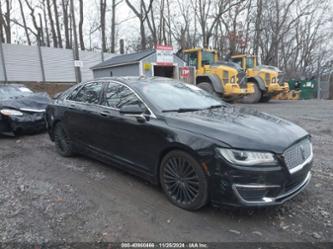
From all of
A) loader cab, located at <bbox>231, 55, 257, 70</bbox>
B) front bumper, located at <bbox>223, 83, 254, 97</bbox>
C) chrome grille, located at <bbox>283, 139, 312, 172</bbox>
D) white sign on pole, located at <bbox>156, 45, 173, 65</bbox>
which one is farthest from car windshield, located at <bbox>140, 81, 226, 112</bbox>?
loader cab, located at <bbox>231, 55, 257, 70</bbox>

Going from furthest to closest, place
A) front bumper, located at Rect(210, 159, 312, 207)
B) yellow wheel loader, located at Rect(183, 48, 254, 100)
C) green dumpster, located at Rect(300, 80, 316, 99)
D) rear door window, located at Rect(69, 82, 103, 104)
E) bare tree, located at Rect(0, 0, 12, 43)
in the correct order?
1. bare tree, located at Rect(0, 0, 12, 43)
2. green dumpster, located at Rect(300, 80, 316, 99)
3. yellow wheel loader, located at Rect(183, 48, 254, 100)
4. rear door window, located at Rect(69, 82, 103, 104)
5. front bumper, located at Rect(210, 159, 312, 207)

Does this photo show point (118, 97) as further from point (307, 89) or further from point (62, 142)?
point (307, 89)

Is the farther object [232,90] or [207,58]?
[207,58]

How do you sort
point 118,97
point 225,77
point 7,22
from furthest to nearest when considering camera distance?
point 7,22 → point 225,77 → point 118,97

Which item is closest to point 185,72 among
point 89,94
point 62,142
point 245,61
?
point 245,61

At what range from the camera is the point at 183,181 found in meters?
3.05

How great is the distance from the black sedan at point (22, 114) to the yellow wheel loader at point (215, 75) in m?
8.72

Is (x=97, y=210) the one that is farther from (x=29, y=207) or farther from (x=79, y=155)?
(x=79, y=155)

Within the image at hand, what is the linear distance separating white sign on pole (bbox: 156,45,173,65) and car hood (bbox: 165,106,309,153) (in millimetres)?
12685

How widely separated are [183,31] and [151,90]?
30.5 metres

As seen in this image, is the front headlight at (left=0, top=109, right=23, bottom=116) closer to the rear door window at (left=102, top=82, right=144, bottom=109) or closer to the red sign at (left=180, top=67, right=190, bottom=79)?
the rear door window at (left=102, top=82, right=144, bottom=109)

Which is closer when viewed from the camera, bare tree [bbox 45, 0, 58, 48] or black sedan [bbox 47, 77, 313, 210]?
black sedan [bbox 47, 77, 313, 210]

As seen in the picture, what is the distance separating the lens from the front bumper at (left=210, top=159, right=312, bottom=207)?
2.59 meters

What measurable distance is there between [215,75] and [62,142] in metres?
10.4
